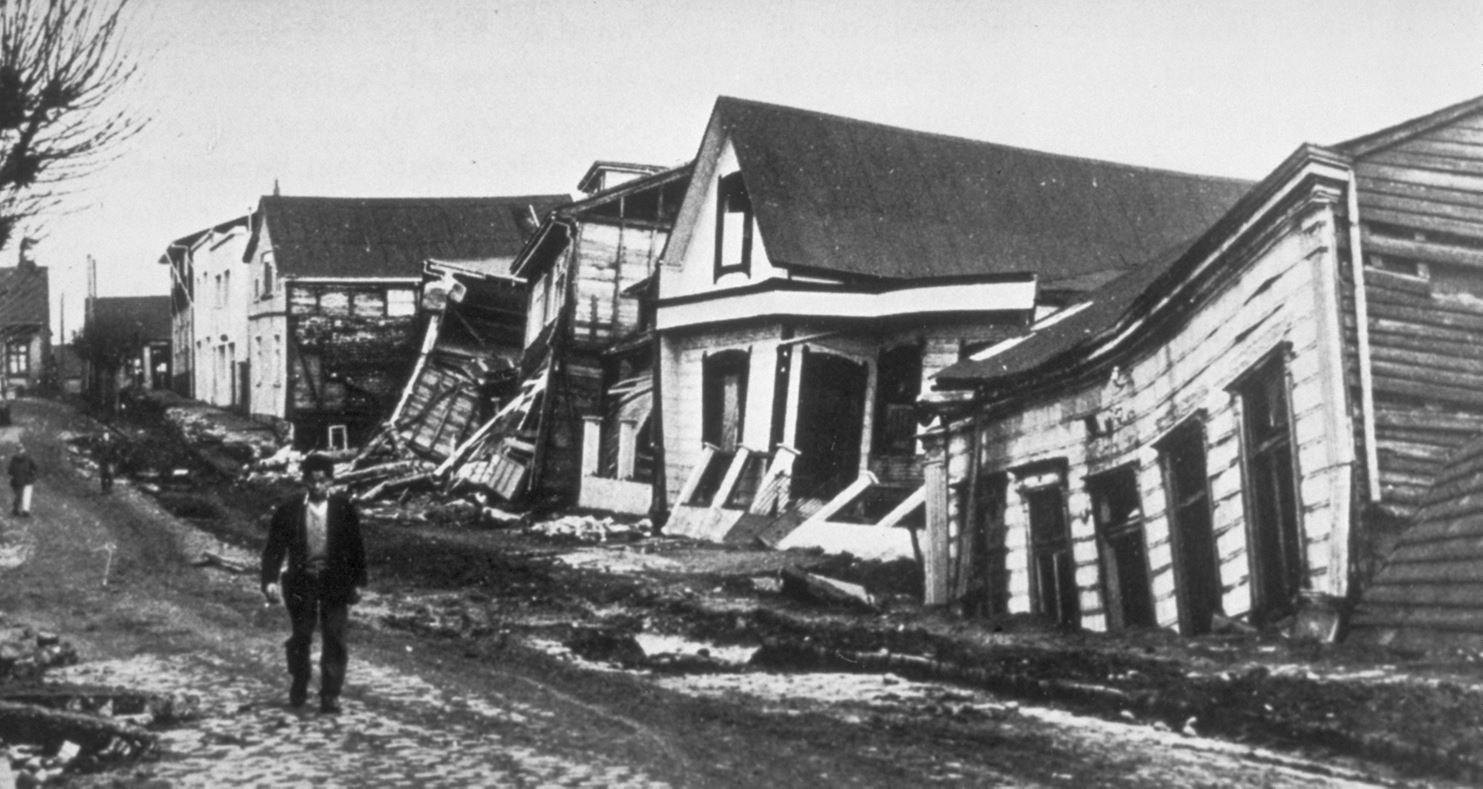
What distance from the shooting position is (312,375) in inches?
1812

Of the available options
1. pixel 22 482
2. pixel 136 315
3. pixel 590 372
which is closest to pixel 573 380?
pixel 590 372

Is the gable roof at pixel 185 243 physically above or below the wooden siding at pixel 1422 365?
above

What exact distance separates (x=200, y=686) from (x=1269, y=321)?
7.78m

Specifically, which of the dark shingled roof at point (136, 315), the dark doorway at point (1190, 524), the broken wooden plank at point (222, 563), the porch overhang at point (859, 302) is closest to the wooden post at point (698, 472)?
the porch overhang at point (859, 302)

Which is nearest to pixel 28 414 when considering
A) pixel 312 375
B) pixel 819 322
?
pixel 312 375

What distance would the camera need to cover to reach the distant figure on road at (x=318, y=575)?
9.24 metres

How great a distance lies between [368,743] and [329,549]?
5.16 feet

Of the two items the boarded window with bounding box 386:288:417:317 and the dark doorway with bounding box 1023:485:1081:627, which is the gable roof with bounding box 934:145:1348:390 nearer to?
the dark doorway with bounding box 1023:485:1081:627

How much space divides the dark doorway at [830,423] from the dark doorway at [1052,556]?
7.94 meters

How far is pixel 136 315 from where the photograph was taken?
78188 mm

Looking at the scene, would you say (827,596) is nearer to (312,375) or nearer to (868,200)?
(868,200)

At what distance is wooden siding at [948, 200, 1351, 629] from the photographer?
10477mm

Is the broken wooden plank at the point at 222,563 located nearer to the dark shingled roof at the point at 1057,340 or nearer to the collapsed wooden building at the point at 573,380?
the collapsed wooden building at the point at 573,380

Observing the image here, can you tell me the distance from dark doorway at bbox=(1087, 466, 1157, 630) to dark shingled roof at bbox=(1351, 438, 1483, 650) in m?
3.56
